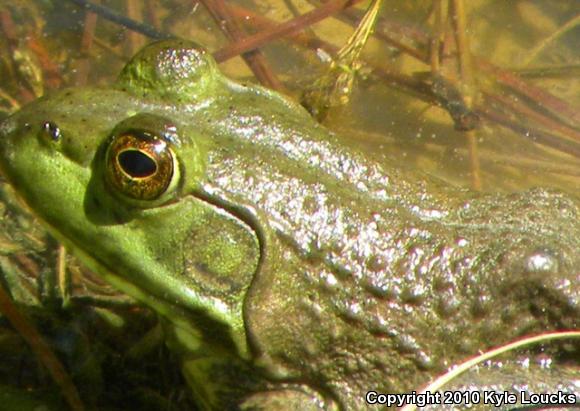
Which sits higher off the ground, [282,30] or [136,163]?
[282,30]

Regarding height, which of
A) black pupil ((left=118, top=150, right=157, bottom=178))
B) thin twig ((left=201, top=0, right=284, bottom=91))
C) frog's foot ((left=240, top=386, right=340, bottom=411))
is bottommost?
frog's foot ((left=240, top=386, right=340, bottom=411))

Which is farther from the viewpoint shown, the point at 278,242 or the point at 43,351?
the point at 43,351

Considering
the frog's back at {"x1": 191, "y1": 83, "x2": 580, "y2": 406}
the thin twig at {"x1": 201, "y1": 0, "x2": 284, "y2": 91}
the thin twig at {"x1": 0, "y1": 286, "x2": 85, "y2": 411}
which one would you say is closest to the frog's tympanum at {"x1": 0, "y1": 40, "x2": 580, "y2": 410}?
the frog's back at {"x1": 191, "y1": 83, "x2": 580, "y2": 406}

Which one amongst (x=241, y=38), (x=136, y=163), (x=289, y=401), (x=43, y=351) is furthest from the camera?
(x=241, y=38)

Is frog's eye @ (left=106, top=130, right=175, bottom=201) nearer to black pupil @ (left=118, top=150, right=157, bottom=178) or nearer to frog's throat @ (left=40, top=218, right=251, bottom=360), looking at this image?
black pupil @ (left=118, top=150, right=157, bottom=178)

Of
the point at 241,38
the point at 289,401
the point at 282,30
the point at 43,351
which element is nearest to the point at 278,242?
the point at 289,401

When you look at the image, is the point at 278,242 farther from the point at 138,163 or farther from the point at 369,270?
the point at 138,163

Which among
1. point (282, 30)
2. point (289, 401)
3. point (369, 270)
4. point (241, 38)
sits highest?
point (282, 30)
